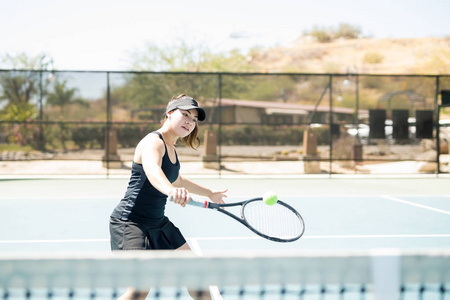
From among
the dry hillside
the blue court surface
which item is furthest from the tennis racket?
the dry hillside

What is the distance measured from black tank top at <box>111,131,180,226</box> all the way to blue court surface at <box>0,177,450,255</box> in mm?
605

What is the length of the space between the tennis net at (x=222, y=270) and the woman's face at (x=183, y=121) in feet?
4.36

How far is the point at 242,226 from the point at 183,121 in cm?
401

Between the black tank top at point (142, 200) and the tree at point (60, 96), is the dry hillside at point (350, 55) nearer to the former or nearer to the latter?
the tree at point (60, 96)

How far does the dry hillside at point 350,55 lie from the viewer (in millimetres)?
71438

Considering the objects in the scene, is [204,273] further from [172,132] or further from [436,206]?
[436,206]

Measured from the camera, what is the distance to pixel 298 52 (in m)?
80.1

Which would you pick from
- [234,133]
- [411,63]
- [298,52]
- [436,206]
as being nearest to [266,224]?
[436,206]

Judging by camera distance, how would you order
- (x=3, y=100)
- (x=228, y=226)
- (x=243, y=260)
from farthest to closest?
(x=3, y=100) → (x=228, y=226) → (x=243, y=260)

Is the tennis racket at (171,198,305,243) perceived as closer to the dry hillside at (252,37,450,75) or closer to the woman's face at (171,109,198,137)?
the woman's face at (171,109,198,137)

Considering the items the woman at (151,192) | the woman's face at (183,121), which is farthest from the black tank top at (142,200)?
the woman's face at (183,121)

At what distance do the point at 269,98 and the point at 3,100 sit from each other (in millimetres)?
30471

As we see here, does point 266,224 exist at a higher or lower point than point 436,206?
higher

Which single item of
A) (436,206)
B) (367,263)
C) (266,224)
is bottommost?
(436,206)
